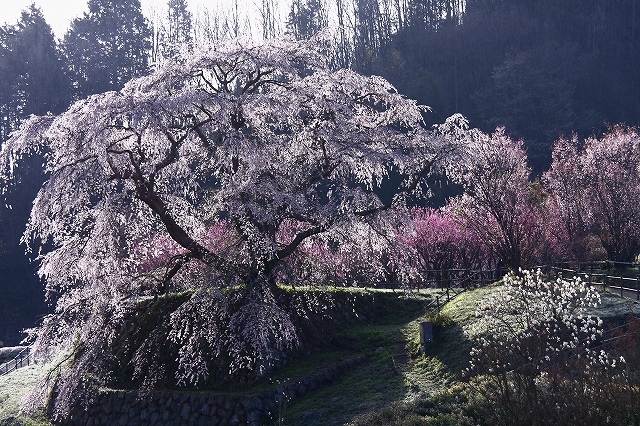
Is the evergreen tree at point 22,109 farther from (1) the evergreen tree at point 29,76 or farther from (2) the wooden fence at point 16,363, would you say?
(2) the wooden fence at point 16,363

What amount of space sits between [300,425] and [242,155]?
19.0ft

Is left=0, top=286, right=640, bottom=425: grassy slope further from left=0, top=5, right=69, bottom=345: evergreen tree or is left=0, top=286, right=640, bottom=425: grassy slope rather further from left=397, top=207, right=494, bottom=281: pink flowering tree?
left=0, top=5, right=69, bottom=345: evergreen tree

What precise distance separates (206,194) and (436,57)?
51.9 meters

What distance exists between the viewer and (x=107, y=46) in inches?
2522

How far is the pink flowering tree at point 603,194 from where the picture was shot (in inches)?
1126

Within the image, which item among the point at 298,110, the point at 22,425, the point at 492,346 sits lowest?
the point at 22,425

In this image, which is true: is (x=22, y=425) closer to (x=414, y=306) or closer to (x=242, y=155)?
(x=242, y=155)

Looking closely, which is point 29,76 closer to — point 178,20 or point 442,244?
point 178,20

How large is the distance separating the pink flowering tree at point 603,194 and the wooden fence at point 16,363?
26.1 m

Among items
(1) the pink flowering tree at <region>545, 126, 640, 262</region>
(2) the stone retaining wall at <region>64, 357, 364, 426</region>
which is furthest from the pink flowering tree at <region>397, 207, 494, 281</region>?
(2) the stone retaining wall at <region>64, 357, 364, 426</region>

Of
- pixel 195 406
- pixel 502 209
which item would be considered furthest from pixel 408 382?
pixel 502 209

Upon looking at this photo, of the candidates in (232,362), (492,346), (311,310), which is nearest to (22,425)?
(232,362)

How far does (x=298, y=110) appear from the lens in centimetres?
1586

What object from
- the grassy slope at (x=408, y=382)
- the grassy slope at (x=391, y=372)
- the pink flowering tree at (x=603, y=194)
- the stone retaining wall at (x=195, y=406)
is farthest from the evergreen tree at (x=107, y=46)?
the grassy slope at (x=408, y=382)
